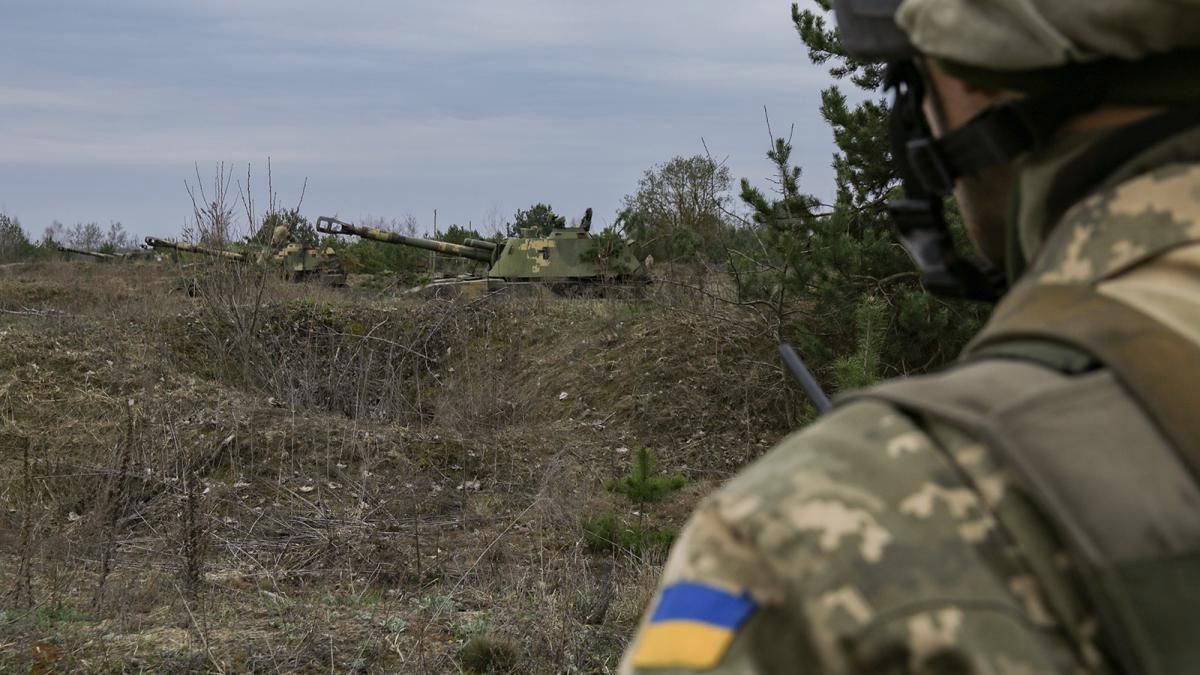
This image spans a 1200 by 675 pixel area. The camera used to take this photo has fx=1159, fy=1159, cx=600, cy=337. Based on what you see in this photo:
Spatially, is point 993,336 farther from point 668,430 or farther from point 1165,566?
point 668,430

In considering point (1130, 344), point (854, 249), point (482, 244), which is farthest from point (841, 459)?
point (482, 244)

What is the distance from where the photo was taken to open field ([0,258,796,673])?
5113 mm

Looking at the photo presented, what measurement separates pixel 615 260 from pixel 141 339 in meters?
8.22

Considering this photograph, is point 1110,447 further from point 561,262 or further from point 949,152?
point 561,262

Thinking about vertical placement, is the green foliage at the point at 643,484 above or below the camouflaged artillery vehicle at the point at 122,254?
below

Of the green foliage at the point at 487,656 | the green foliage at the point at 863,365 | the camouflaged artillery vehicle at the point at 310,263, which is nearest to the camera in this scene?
the green foliage at the point at 487,656

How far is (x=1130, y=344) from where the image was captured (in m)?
0.81

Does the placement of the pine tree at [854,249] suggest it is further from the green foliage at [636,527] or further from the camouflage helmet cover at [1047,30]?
the camouflage helmet cover at [1047,30]

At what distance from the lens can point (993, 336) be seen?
2.97 feet

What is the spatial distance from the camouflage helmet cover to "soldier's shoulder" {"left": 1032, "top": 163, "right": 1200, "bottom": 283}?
0.34 ft

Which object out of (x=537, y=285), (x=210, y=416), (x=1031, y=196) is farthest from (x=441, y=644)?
(x=537, y=285)

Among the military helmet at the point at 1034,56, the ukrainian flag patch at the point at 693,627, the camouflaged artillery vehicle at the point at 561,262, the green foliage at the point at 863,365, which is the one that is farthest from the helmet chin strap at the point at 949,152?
the camouflaged artillery vehicle at the point at 561,262

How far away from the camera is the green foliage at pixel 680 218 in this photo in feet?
49.5

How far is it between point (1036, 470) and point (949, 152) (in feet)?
1.46
